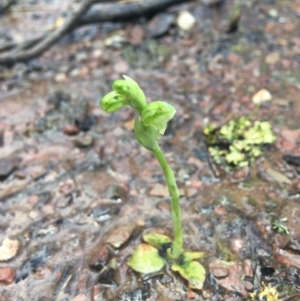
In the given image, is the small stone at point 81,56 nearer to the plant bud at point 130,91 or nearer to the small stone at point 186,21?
the small stone at point 186,21

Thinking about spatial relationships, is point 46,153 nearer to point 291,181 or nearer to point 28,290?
point 28,290

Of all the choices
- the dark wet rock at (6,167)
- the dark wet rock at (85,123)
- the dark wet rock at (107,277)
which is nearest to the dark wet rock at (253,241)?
the dark wet rock at (107,277)

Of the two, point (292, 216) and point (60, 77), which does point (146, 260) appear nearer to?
point (292, 216)

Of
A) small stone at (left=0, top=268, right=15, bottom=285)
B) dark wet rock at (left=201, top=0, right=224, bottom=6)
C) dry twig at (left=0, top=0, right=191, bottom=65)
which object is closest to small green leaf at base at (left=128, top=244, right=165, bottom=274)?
small stone at (left=0, top=268, right=15, bottom=285)

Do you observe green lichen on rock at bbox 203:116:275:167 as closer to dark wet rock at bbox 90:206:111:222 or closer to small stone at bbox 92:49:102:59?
dark wet rock at bbox 90:206:111:222

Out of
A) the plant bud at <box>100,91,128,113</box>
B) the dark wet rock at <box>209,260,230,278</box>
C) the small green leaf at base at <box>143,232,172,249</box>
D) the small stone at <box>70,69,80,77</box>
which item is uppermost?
the plant bud at <box>100,91,128,113</box>

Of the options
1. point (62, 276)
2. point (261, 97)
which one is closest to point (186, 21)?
point (261, 97)

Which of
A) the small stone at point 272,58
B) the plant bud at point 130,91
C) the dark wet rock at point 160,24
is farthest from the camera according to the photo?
the dark wet rock at point 160,24
